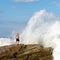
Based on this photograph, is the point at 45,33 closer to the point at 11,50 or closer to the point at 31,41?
the point at 31,41

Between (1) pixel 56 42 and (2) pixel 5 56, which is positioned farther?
(1) pixel 56 42

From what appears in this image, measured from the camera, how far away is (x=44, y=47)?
93.0ft

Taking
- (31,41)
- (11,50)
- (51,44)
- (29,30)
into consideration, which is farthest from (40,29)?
(11,50)

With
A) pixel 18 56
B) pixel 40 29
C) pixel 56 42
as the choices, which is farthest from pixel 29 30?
pixel 18 56

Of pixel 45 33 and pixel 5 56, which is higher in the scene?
pixel 45 33

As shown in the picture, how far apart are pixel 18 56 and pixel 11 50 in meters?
0.97

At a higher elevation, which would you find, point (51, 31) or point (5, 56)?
point (51, 31)

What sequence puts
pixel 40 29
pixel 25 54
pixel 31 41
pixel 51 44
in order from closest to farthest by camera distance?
pixel 25 54 → pixel 51 44 → pixel 31 41 → pixel 40 29

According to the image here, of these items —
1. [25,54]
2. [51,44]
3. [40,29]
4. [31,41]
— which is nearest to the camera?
[25,54]

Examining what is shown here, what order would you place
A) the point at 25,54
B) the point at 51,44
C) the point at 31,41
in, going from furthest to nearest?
1. the point at 31,41
2. the point at 51,44
3. the point at 25,54

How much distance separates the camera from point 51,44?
29594mm

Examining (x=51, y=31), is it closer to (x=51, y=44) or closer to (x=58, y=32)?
(x=58, y=32)

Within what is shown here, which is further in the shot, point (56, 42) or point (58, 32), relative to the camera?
point (58, 32)

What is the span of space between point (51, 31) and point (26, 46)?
5513 mm
